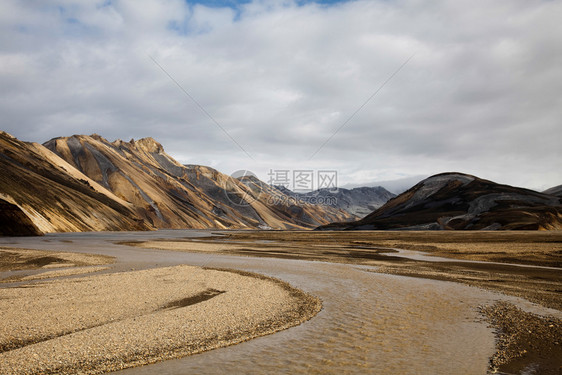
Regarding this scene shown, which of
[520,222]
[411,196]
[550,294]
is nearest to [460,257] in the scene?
[550,294]

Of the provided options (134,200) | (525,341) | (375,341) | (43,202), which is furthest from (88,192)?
(525,341)

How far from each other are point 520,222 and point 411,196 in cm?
7788

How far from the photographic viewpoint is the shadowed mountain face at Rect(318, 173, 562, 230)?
8406cm

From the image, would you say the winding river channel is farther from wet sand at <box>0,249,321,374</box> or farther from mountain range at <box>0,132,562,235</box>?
mountain range at <box>0,132,562,235</box>

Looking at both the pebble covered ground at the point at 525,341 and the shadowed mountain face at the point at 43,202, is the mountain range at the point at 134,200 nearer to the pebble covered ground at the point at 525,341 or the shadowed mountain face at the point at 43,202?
the shadowed mountain face at the point at 43,202

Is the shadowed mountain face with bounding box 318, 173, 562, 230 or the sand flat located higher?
the shadowed mountain face with bounding box 318, 173, 562, 230

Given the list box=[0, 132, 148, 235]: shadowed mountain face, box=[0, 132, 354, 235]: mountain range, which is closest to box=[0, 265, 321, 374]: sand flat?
box=[0, 132, 148, 235]: shadowed mountain face

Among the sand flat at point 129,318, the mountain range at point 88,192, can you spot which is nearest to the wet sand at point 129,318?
the sand flat at point 129,318

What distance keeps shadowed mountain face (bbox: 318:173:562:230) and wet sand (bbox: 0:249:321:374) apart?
260 feet

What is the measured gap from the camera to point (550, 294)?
1575 cm

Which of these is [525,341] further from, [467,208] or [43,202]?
[467,208]

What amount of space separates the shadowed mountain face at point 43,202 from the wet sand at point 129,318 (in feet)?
144

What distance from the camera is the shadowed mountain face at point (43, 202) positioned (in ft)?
170

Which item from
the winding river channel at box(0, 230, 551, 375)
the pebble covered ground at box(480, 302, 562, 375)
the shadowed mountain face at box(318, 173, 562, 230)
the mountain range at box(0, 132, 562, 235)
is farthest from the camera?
the shadowed mountain face at box(318, 173, 562, 230)
